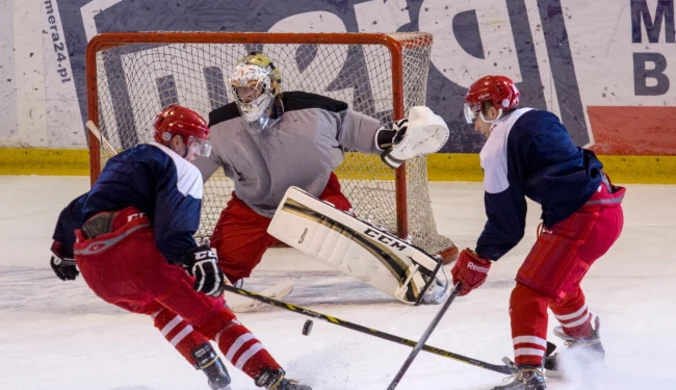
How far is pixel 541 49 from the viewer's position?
6.14 metres

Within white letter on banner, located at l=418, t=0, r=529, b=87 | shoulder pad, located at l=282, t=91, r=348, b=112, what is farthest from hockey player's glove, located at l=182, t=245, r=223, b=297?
white letter on banner, located at l=418, t=0, r=529, b=87

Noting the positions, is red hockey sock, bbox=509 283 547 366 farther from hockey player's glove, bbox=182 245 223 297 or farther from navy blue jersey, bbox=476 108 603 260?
hockey player's glove, bbox=182 245 223 297

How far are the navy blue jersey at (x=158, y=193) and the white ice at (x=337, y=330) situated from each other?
2.00 feet

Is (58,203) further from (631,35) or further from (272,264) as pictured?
(631,35)

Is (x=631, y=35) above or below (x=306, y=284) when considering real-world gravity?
above

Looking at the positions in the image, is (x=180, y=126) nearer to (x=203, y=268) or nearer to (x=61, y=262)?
(x=203, y=268)

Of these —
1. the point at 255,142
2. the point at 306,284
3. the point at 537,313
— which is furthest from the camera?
the point at 306,284

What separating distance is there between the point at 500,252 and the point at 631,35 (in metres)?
3.57

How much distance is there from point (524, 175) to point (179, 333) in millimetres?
1072

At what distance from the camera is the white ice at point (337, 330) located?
124 inches

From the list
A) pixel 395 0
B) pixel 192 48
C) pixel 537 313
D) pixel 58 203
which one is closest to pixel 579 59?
pixel 395 0

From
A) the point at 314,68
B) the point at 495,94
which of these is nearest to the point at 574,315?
the point at 495,94

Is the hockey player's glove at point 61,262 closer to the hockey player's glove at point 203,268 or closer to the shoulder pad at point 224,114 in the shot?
the hockey player's glove at point 203,268

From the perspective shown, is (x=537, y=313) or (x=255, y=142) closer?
(x=537, y=313)
